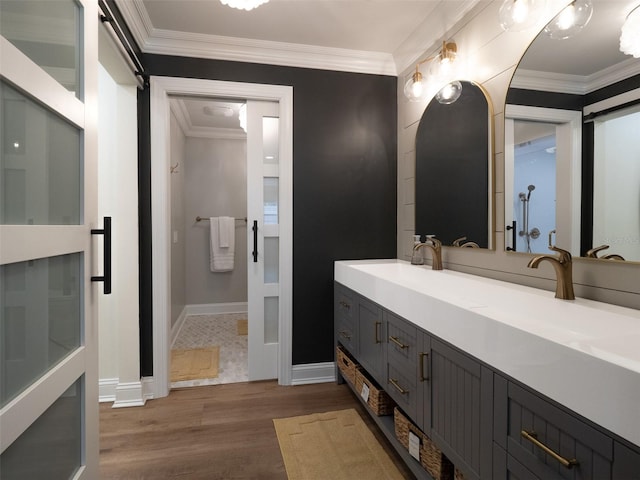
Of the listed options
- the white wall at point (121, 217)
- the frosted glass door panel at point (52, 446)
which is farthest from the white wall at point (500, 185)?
the white wall at point (121, 217)

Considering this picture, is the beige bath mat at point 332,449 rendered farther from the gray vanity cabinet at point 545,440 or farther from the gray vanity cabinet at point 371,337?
the gray vanity cabinet at point 545,440

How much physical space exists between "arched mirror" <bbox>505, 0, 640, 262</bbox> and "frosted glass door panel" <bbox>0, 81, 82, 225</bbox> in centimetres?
176

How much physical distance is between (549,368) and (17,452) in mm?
1276

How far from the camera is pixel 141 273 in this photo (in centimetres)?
242

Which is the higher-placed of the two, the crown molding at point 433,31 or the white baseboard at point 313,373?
the crown molding at point 433,31

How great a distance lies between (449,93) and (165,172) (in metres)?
1.88

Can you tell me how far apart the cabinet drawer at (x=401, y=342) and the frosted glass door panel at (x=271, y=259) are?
1.18m

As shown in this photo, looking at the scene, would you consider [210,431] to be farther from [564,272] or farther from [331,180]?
[564,272]

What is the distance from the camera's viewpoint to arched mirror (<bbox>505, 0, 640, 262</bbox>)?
1199mm

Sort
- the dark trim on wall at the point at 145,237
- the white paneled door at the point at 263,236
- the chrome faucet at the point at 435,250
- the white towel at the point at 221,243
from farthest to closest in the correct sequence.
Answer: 1. the white towel at the point at 221,243
2. the white paneled door at the point at 263,236
3. the dark trim on wall at the point at 145,237
4. the chrome faucet at the point at 435,250

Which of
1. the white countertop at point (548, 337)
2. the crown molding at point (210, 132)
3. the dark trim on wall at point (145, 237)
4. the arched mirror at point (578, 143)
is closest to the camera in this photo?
the white countertop at point (548, 337)

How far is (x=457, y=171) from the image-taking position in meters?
2.06

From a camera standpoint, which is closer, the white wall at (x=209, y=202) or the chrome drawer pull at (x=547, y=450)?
the chrome drawer pull at (x=547, y=450)

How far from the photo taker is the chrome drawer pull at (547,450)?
2.61 feet
